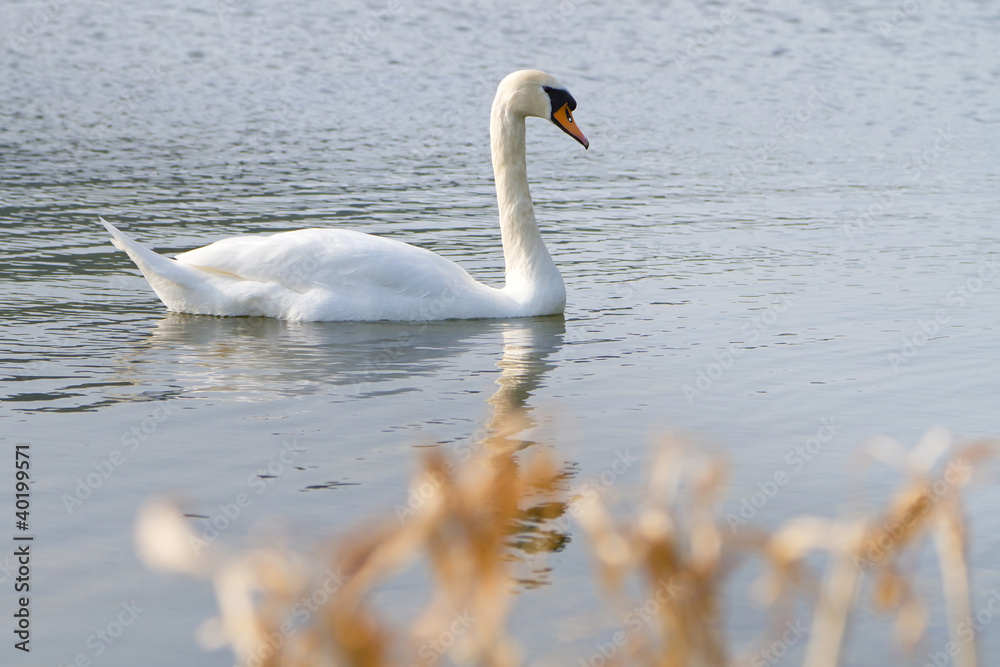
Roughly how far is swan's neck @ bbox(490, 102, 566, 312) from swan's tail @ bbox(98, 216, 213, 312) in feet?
6.77

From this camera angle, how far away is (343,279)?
328 inches

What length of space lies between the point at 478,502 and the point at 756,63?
2069 cm

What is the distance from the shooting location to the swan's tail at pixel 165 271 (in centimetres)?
847

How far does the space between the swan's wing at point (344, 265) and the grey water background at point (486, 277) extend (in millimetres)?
295

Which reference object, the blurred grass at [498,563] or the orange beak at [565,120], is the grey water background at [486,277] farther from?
the blurred grass at [498,563]

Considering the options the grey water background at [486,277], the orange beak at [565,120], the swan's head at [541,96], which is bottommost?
the grey water background at [486,277]

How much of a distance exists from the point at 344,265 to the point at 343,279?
0.09m

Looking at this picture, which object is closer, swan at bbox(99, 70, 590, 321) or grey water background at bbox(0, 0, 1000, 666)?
grey water background at bbox(0, 0, 1000, 666)

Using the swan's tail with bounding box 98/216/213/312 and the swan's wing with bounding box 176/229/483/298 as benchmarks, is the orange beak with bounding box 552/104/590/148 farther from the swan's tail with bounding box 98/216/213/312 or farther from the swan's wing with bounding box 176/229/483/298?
the swan's tail with bounding box 98/216/213/312

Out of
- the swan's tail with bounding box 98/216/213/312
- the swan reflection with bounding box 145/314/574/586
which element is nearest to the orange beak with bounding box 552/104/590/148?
the swan reflection with bounding box 145/314/574/586

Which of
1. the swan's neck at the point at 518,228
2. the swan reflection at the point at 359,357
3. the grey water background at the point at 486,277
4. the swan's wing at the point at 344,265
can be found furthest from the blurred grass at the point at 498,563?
the swan's neck at the point at 518,228

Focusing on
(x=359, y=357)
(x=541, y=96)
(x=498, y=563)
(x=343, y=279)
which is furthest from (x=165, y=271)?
(x=498, y=563)

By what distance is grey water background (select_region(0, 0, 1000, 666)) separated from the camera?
4988mm

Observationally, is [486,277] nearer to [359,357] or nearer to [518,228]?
[518,228]
